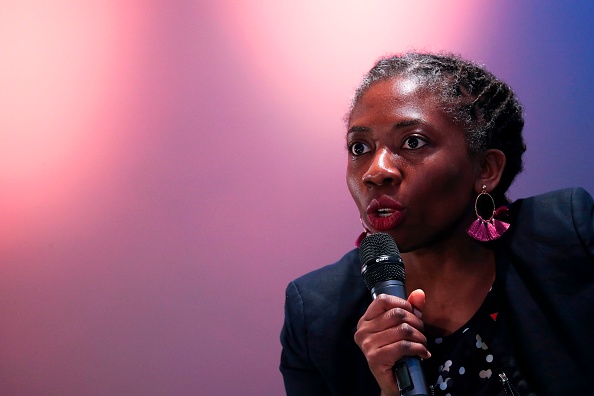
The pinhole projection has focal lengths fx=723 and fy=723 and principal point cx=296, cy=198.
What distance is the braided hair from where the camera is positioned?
1705mm

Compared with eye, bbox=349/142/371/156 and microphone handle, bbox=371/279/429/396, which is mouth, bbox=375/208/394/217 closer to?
eye, bbox=349/142/371/156

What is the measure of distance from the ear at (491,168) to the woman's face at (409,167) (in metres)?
0.03

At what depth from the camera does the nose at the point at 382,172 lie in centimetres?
157

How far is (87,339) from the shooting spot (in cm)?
219

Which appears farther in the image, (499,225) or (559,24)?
(559,24)

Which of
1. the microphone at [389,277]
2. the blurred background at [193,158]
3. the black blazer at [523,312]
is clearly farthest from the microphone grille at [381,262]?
the blurred background at [193,158]

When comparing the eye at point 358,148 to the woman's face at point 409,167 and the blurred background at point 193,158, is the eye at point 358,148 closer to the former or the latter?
the woman's face at point 409,167

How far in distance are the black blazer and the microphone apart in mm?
411

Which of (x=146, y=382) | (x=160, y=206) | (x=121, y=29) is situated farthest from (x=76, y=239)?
(x=121, y=29)

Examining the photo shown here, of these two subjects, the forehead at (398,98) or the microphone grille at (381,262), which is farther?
the forehead at (398,98)

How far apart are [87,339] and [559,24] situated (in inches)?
68.8

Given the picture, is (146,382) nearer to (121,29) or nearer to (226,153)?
(226,153)

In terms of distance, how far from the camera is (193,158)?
225 centimetres

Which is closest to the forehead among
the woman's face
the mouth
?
the woman's face
